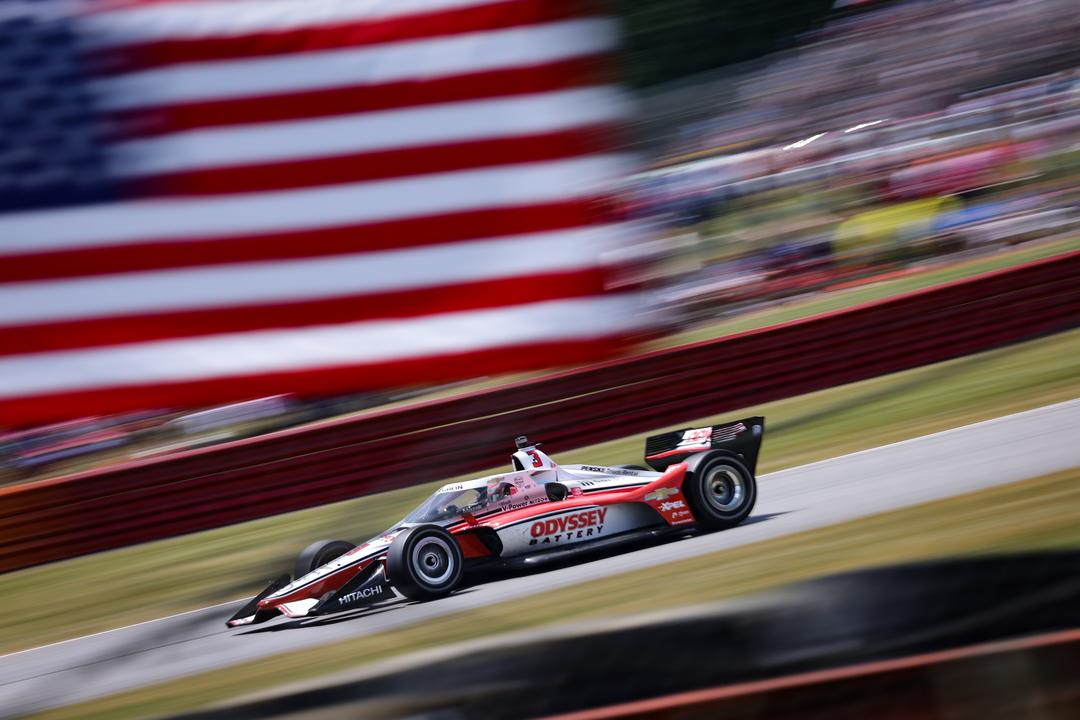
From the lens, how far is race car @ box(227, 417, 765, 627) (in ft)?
19.7

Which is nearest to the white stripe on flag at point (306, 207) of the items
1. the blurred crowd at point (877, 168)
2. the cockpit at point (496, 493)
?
the cockpit at point (496, 493)

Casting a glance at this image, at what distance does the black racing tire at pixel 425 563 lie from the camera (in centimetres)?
586

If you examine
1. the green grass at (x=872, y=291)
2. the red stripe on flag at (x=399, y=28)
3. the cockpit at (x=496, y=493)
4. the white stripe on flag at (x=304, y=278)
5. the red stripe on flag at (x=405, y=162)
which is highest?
the red stripe on flag at (x=399, y=28)

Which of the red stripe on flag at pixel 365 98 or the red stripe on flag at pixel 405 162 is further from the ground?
the red stripe on flag at pixel 365 98

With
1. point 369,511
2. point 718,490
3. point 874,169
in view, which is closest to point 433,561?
point 718,490

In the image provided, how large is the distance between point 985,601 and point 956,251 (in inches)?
405

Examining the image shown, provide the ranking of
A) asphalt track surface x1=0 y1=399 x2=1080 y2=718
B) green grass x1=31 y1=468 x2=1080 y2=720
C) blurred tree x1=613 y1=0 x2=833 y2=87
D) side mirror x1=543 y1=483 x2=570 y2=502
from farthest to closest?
blurred tree x1=613 y1=0 x2=833 y2=87 → side mirror x1=543 y1=483 x2=570 y2=502 → asphalt track surface x1=0 y1=399 x2=1080 y2=718 → green grass x1=31 y1=468 x2=1080 y2=720

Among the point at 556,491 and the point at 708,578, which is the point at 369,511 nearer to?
the point at 556,491

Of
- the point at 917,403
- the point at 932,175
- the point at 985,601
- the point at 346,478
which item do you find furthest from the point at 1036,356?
the point at 985,601

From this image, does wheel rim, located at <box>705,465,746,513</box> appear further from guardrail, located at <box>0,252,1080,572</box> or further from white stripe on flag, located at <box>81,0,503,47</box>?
white stripe on flag, located at <box>81,0,503,47</box>

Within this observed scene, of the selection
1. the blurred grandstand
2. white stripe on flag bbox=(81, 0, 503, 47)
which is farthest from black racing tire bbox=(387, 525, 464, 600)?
the blurred grandstand

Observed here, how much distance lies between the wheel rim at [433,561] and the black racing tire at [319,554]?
23.0 inches

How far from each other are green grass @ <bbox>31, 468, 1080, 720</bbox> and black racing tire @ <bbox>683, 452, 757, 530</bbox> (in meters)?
0.52

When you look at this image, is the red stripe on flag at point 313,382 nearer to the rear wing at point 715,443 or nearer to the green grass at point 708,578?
the green grass at point 708,578
